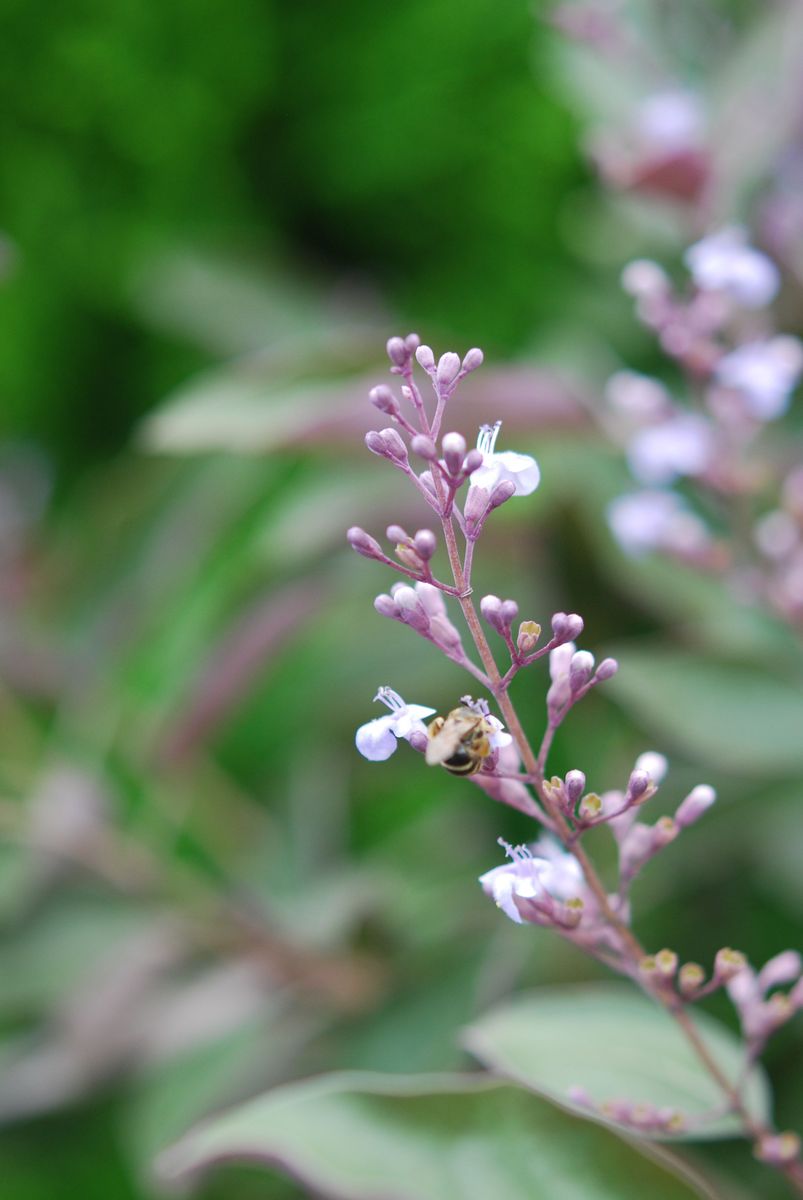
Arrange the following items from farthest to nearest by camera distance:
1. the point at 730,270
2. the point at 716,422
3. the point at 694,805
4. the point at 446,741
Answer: the point at 716,422 → the point at 730,270 → the point at 694,805 → the point at 446,741

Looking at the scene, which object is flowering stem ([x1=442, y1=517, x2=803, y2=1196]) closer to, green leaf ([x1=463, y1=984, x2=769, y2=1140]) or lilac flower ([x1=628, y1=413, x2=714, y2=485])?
green leaf ([x1=463, y1=984, x2=769, y2=1140])

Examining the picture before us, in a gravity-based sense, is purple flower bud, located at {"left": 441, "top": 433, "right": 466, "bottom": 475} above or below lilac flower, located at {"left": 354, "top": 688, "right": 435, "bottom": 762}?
above

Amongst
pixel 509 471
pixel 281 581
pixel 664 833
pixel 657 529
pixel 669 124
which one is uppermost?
pixel 669 124

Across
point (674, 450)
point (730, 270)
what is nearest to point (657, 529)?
point (674, 450)

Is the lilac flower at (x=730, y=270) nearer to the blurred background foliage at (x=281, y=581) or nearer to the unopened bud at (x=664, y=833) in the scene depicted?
the blurred background foliage at (x=281, y=581)

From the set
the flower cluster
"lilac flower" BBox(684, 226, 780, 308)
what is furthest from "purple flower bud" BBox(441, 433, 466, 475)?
"lilac flower" BBox(684, 226, 780, 308)

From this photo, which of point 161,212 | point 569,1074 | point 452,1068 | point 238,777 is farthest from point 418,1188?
point 161,212

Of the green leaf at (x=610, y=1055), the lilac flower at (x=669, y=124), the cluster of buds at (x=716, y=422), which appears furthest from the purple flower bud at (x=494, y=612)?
the lilac flower at (x=669, y=124)

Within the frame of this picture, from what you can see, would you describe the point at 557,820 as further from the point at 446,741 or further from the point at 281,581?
the point at 281,581
